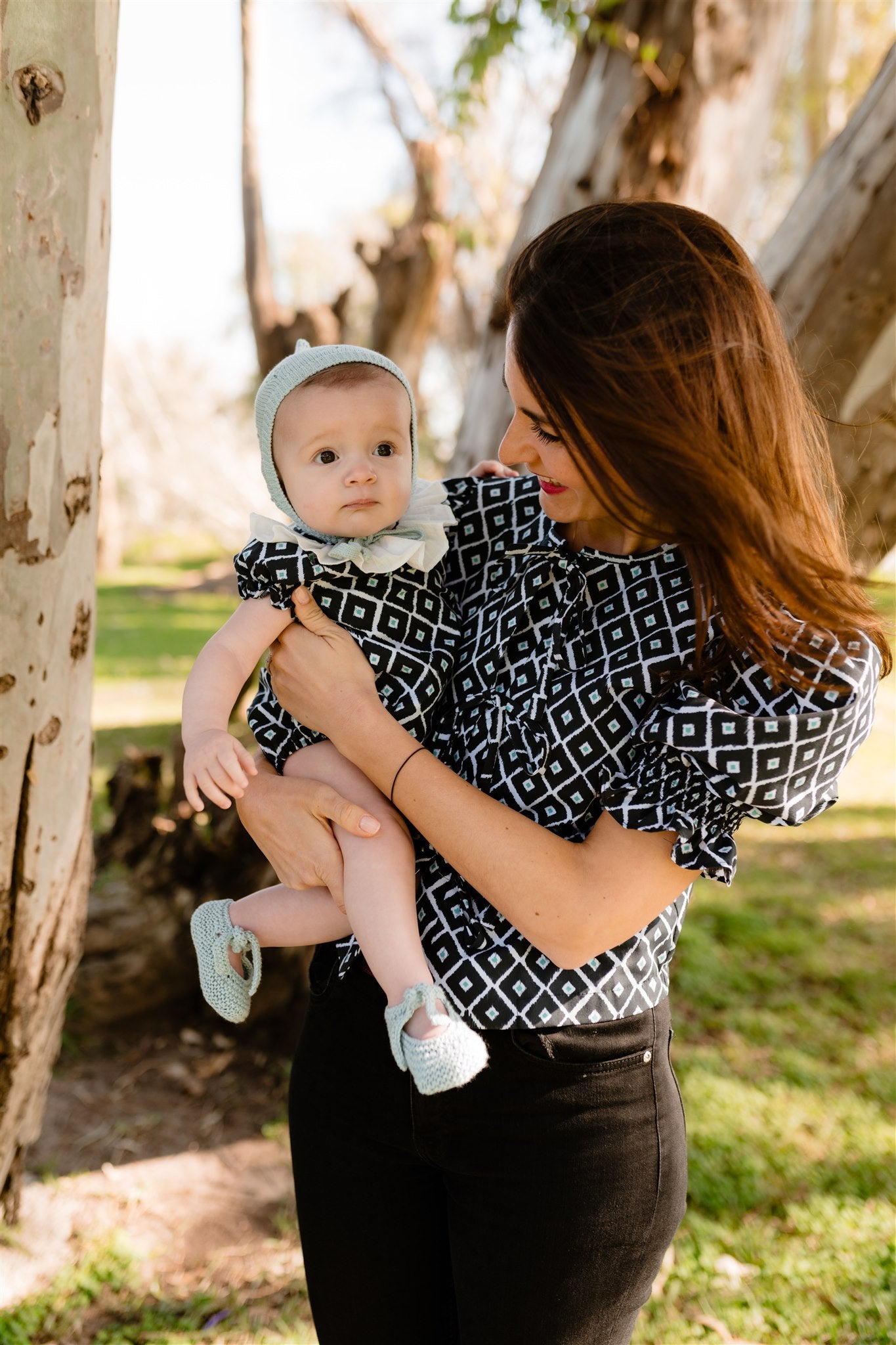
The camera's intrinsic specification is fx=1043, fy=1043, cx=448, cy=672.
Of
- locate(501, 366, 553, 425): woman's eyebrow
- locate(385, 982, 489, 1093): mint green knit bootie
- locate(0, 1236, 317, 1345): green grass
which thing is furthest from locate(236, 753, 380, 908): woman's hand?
locate(0, 1236, 317, 1345): green grass

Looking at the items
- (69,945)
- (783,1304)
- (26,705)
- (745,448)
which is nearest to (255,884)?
(69,945)

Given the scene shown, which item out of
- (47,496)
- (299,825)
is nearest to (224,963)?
(299,825)

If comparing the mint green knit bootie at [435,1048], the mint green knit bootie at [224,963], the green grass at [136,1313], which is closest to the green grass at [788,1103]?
the green grass at [136,1313]

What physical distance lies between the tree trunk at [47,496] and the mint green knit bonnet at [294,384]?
1.22 ft

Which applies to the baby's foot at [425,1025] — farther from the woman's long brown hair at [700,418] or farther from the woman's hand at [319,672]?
the woman's long brown hair at [700,418]

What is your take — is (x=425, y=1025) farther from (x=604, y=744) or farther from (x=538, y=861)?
(x=604, y=744)

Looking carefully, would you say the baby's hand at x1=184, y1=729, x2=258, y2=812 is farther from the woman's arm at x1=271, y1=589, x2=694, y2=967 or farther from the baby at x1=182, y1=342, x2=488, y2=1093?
the woman's arm at x1=271, y1=589, x2=694, y2=967

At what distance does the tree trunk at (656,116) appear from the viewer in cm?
295

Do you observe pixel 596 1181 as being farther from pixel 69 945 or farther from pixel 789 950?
pixel 789 950

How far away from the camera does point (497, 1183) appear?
135 centimetres

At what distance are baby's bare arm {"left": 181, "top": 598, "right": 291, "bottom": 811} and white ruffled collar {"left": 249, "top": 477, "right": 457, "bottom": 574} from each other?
0.11 metres

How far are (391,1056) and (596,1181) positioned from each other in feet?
1.02

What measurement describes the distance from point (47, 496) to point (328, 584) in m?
0.57

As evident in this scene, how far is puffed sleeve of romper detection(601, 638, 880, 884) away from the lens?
3.99 feet
